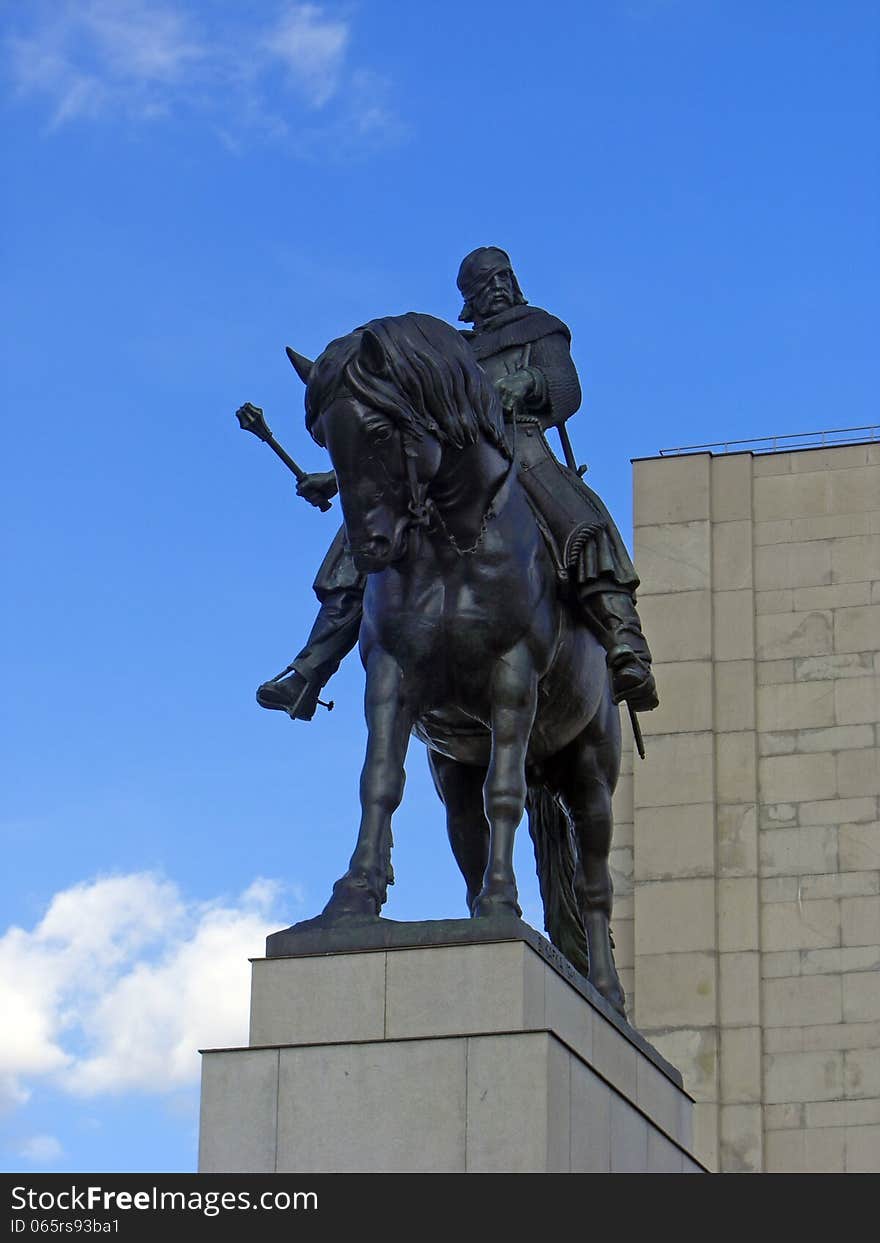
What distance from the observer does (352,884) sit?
504 inches

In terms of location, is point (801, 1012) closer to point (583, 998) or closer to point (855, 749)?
point (855, 749)

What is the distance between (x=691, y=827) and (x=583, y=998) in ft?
55.0

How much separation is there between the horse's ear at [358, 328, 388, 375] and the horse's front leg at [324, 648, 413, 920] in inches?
67.6

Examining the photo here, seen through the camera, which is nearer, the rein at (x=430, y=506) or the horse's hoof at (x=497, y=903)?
the rein at (x=430, y=506)

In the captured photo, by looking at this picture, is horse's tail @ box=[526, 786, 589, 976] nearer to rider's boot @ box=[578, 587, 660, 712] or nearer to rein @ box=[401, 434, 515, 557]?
rider's boot @ box=[578, 587, 660, 712]

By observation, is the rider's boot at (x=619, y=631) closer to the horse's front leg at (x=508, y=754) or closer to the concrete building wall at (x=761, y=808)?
the horse's front leg at (x=508, y=754)

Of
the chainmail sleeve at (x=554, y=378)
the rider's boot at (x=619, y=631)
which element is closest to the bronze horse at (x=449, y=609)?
the rider's boot at (x=619, y=631)

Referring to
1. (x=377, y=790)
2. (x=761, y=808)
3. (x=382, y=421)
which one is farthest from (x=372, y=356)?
(x=761, y=808)

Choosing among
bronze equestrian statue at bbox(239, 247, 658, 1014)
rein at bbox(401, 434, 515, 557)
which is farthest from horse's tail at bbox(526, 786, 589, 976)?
rein at bbox(401, 434, 515, 557)

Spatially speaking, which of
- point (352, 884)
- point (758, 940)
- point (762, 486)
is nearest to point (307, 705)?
point (352, 884)

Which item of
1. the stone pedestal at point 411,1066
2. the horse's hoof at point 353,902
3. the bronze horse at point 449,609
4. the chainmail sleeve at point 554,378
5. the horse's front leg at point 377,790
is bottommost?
the stone pedestal at point 411,1066

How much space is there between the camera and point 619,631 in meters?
14.2

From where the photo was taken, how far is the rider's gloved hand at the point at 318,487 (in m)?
14.8

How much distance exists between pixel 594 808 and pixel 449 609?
7.63 feet
